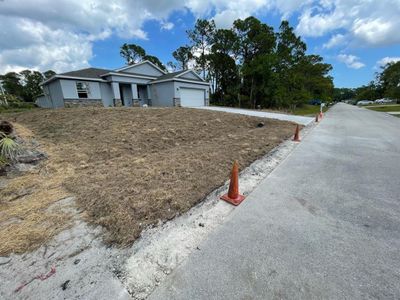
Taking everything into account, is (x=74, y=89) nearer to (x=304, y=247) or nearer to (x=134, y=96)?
(x=134, y=96)

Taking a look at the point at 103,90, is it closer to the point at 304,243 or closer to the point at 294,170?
the point at 294,170

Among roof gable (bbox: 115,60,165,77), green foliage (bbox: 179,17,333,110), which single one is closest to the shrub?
roof gable (bbox: 115,60,165,77)

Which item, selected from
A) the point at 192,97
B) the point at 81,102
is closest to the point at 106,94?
the point at 81,102

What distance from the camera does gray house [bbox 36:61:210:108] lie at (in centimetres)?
1593

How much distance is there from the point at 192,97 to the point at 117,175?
1789 cm

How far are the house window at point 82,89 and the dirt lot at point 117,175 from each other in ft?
30.1

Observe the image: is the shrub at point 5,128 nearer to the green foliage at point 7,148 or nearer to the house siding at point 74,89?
the green foliage at point 7,148

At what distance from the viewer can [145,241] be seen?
7.45ft

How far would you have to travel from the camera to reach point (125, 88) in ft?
62.5

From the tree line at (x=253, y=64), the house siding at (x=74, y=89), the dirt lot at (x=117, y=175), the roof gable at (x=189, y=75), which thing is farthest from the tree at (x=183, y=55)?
the dirt lot at (x=117, y=175)

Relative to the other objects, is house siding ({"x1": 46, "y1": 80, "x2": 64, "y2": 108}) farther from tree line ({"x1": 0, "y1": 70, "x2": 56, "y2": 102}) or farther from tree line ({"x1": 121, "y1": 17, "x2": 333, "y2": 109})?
tree line ({"x1": 0, "y1": 70, "x2": 56, "y2": 102})

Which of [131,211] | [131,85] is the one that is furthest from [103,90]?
[131,211]

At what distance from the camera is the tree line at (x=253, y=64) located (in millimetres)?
26234

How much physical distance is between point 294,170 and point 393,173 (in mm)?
2112
